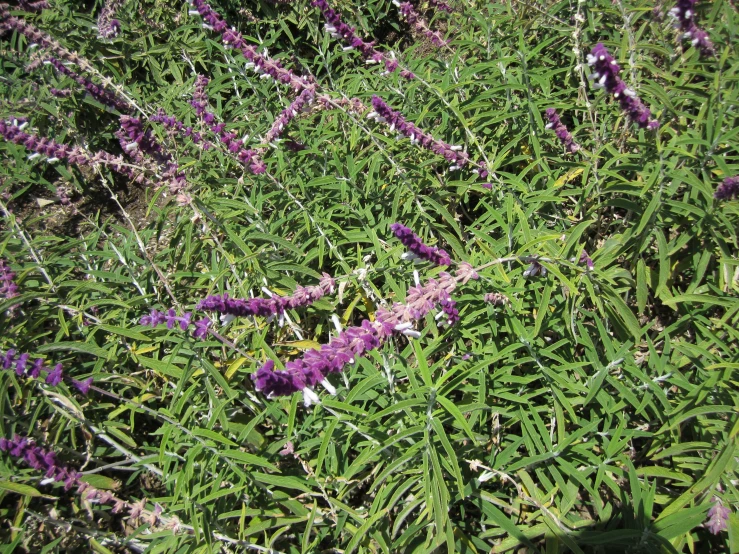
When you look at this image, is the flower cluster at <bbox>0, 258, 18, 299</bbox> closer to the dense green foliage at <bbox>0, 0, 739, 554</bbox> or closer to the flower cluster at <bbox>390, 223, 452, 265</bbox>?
the dense green foliage at <bbox>0, 0, 739, 554</bbox>

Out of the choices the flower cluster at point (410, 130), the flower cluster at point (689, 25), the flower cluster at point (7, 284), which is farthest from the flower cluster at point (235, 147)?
the flower cluster at point (689, 25)

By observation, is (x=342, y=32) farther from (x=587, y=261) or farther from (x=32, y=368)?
(x=32, y=368)

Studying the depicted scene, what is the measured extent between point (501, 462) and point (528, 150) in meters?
2.40

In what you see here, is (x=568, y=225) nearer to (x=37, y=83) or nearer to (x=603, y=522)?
(x=603, y=522)

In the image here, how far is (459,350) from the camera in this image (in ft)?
9.57

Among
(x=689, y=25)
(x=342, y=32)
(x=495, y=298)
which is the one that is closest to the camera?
(x=689, y=25)

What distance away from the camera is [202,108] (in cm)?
371

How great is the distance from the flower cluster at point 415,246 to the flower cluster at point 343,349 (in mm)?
311

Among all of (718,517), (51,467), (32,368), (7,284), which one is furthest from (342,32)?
(718,517)

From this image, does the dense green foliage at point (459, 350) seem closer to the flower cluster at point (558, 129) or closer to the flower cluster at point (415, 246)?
the flower cluster at point (558, 129)

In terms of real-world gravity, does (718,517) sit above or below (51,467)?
above

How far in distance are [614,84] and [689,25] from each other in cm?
57

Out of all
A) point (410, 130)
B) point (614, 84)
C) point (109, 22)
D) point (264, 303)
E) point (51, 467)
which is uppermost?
point (614, 84)

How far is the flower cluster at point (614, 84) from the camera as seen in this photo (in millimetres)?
2293
